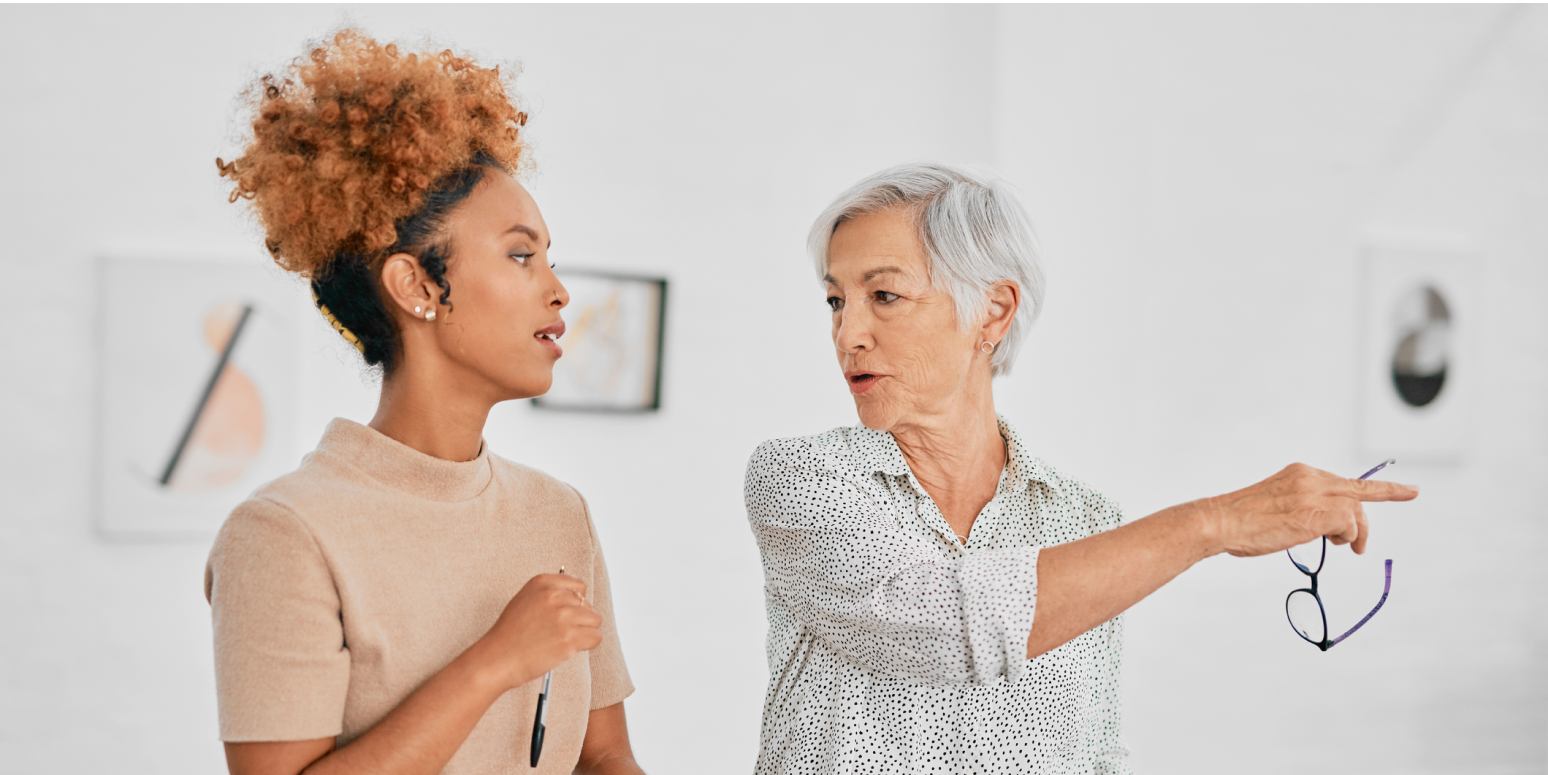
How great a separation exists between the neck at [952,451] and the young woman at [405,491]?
0.48 m

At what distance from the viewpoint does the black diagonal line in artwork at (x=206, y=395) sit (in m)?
3.10

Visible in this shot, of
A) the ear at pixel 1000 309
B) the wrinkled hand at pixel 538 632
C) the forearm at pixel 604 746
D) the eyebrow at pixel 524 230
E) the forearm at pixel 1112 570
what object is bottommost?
the forearm at pixel 604 746

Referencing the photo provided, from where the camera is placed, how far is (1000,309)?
61.0 inches

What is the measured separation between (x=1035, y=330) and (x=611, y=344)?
4.74 ft

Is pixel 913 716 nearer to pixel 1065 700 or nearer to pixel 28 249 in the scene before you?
pixel 1065 700

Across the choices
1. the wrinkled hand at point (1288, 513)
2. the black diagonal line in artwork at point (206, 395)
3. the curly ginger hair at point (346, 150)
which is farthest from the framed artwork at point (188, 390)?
the wrinkled hand at point (1288, 513)

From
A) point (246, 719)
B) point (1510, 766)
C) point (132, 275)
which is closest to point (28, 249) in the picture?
point (132, 275)

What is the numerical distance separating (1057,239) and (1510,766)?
2.80 metres

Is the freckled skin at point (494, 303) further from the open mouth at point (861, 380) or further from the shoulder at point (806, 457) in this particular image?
the open mouth at point (861, 380)

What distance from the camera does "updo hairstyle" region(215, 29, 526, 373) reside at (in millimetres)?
1234

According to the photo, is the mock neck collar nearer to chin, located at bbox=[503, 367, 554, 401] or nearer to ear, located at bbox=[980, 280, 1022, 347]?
chin, located at bbox=[503, 367, 554, 401]

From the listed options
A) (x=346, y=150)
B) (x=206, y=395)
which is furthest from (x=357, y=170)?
(x=206, y=395)

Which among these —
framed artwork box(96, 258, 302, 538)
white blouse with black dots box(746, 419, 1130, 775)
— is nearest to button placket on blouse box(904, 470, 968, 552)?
white blouse with black dots box(746, 419, 1130, 775)

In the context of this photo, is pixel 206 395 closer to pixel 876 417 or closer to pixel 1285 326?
pixel 876 417
